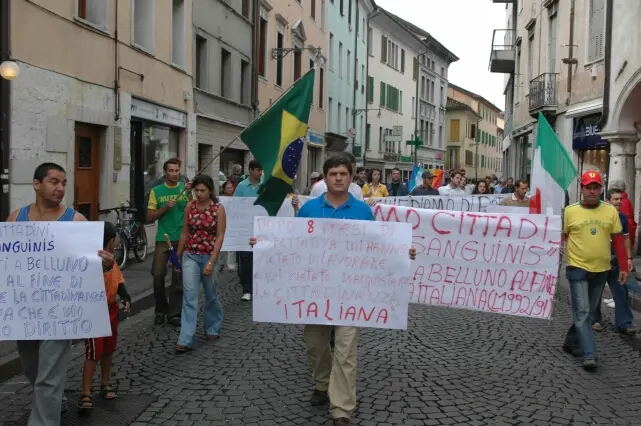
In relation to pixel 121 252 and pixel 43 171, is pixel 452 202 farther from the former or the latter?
pixel 43 171

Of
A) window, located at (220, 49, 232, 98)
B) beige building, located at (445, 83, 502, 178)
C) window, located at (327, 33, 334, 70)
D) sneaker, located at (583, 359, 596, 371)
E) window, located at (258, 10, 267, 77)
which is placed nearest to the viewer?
sneaker, located at (583, 359, 596, 371)

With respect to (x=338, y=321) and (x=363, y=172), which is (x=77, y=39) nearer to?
(x=363, y=172)

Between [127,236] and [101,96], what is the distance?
263 cm

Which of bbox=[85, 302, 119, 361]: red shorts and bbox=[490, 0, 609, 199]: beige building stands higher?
bbox=[490, 0, 609, 199]: beige building

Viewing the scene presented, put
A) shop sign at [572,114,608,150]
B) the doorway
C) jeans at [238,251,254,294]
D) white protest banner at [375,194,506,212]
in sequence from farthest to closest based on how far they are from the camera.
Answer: shop sign at [572,114,608,150], the doorway, white protest banner at [375,194,506,212], jeans at [238,251,254,294]

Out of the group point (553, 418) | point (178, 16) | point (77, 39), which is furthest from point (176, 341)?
point (178, 16)

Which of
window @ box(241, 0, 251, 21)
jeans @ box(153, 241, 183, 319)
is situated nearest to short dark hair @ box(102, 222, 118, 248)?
jeans @ box(153, 241, 183, 319)

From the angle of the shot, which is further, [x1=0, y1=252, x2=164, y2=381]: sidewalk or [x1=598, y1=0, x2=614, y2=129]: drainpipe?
[x1=598, y1=0, x2=614, y2=129]: drainpipe

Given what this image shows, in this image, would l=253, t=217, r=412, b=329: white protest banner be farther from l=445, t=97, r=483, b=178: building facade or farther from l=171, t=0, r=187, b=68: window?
l=445, t=97, r=483, b=178: building facade

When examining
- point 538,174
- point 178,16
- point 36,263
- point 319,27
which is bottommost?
point 36,263

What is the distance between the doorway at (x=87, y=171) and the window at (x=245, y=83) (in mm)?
10715

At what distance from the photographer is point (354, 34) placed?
43.7 metres

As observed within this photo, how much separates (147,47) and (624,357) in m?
11.9

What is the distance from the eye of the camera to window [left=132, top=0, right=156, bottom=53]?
51.2ft
